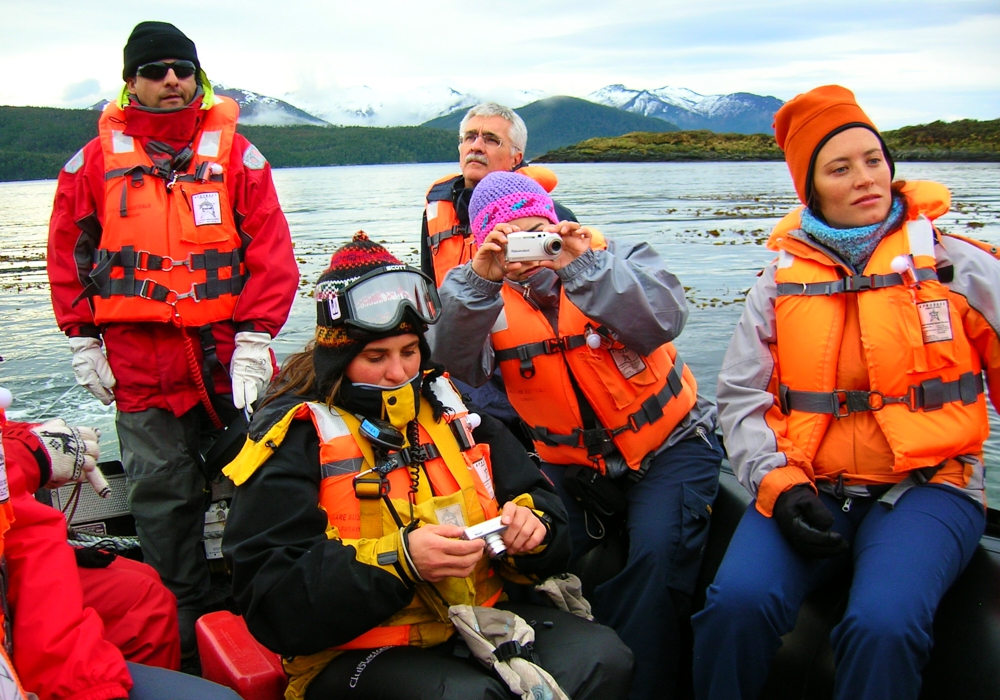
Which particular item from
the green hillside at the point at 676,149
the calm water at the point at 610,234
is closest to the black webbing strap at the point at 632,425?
the calm water at the point at 610,234

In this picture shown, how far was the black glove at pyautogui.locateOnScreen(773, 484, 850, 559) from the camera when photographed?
7.20 ft

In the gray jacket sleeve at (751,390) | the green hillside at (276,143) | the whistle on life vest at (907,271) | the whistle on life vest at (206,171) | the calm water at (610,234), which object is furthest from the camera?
the green hillside at (276,143)

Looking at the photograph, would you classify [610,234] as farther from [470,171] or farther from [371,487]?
[371,487]

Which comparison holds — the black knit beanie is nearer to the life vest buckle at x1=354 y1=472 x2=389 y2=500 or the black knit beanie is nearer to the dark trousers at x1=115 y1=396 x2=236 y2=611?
the dark trousers at x1=115 y1=396 x2=236 y2=611

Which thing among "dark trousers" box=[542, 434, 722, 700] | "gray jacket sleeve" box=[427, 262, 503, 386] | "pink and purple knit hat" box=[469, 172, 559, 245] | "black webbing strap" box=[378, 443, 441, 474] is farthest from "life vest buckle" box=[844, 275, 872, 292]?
"black webbing strap" box=[378, 443, 441, 474]

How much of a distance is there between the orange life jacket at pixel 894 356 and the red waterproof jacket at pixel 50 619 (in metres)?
1.93

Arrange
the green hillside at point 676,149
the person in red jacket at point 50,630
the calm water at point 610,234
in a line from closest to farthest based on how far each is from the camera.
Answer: the person in red jacket at point 50,630 < the calm water at point 610,234 < the green hillside at point 676,149

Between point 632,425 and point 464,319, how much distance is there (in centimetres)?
69

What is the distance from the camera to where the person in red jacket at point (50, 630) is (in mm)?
1729

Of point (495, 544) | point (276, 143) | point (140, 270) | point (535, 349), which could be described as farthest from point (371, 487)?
point (276, 143)

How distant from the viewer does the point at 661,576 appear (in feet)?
8.45

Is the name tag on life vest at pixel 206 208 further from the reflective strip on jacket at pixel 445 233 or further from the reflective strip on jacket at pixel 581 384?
the reflective strip on jacket at pixel 581 384

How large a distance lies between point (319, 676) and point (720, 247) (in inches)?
531

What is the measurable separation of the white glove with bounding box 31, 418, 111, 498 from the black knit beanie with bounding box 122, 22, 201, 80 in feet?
4.85
